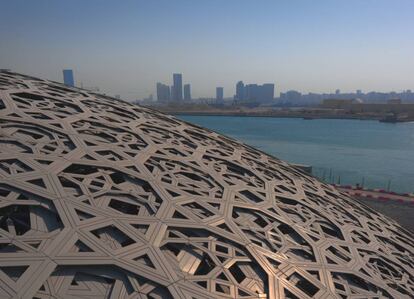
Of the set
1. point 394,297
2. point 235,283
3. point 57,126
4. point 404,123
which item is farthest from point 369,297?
point 404,123

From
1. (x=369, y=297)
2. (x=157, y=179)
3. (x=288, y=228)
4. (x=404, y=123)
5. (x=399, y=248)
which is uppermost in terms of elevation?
(x=157, y=179)

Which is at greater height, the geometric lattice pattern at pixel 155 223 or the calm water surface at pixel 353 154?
the geometric lattice pattern at pixel 155 223

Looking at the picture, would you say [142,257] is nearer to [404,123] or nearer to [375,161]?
[375,161]

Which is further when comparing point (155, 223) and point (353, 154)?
point (353, 154)

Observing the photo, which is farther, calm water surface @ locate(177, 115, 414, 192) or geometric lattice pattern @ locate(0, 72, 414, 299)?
calm water surface @ locate(177, 115, 414, 192)

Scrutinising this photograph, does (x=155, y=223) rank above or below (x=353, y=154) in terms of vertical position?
above

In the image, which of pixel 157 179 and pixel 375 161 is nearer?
pixel 157 179

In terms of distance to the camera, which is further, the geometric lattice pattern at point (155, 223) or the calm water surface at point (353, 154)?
the calm water surface at point (353, 154)

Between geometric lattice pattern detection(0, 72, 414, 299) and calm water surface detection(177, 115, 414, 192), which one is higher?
geometric lattice pattern detection(0, 72, 414, 299)
